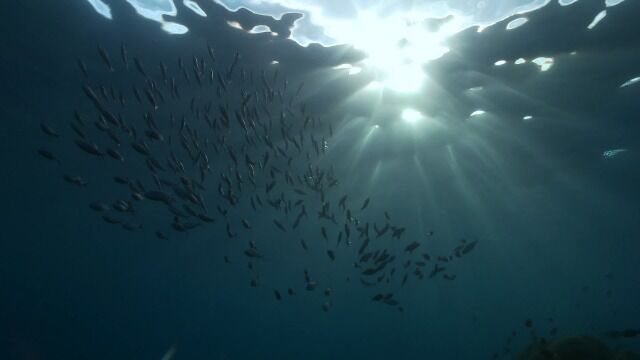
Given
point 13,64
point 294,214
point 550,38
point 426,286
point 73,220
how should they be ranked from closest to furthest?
point 550,38 < point 13,64 < point 294,214 < point 73,220 < point 426,286

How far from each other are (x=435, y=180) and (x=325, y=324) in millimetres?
73999

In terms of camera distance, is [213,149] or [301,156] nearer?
[213,149]

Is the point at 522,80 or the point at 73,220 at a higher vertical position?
the point at 522,80

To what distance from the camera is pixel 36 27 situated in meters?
13.5

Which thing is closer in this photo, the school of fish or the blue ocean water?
the school of fish

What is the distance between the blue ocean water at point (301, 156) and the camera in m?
12.6

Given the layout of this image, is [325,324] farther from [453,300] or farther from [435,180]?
[435,180]

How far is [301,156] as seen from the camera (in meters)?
21.1

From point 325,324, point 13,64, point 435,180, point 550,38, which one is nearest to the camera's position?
point 550,38

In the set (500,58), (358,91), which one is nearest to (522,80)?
(500,58)

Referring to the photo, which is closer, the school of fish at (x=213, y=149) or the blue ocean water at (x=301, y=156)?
the school of fish at (x=213, y=149)

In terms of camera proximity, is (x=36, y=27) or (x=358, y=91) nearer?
(x=36, y=27)

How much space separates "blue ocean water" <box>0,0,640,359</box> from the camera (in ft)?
41.5

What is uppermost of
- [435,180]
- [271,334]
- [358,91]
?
[358,91]
